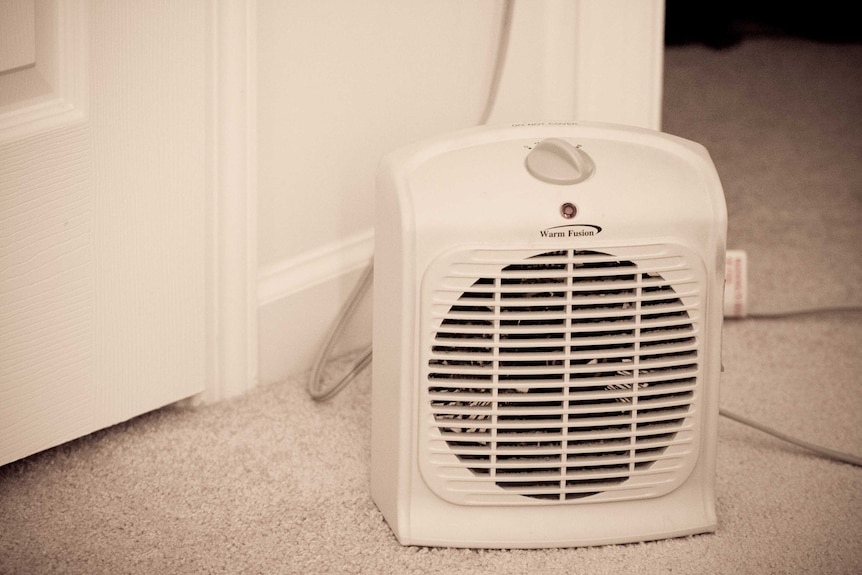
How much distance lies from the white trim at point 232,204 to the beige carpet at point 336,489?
0.05 metres

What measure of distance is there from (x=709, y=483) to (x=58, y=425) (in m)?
0.59

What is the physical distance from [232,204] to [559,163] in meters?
0.37

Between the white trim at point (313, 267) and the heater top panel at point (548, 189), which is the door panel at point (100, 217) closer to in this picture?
the white trim at point (313, 267)

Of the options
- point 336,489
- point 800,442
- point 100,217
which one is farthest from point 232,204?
point 800,442

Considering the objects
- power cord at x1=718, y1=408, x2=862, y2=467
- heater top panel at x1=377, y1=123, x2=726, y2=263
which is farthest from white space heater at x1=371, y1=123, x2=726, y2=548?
power cord at x1=718, y1=408, x2=862, y2=467

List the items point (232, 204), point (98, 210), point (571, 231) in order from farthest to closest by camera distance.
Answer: point (232, 204) → point (98, 210) → point (571, 231)

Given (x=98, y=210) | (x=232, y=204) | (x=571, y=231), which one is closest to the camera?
→ (x=571, y=231)

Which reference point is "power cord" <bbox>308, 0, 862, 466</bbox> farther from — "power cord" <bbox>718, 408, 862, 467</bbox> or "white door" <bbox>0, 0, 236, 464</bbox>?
"white door" <bbox>0, 0, 236, 464</bbox>

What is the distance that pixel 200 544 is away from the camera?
0.81 metres

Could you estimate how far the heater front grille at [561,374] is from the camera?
74 centimetres

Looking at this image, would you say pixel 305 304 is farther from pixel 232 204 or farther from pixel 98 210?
pixel 98 210

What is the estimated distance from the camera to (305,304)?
1099 mm


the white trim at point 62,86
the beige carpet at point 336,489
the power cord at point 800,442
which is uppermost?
the white trim at point 62,86

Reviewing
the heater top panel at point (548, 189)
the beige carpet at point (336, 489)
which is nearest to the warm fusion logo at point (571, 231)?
the heater top panel at point (548, 189)
